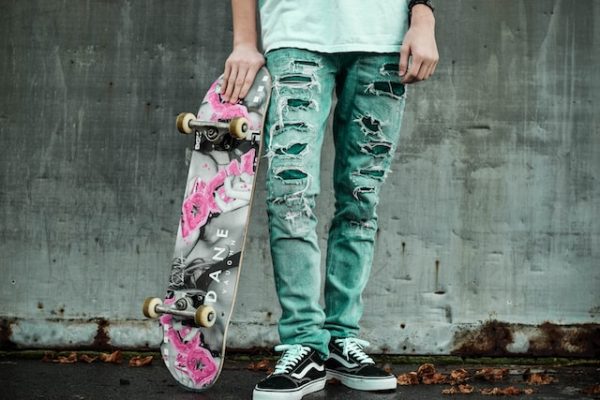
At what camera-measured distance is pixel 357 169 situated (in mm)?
2854

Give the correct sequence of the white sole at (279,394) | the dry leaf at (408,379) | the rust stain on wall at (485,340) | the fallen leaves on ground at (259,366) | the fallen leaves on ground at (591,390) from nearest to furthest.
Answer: the white sole at (279,394) < the fallen leaves on ground at (591,390) < the dry leaf at (408,379) < the fallen leaves on ground at (259,366) < the rust stain on wall at (485,340)

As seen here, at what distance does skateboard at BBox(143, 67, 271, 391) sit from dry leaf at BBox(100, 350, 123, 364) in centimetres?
72

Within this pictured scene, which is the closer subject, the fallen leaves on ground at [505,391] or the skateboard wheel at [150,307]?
the skateboard wheel at [150,307]

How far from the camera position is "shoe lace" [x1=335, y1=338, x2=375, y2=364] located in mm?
2816

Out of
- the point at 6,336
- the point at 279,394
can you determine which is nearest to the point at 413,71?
the point at 279,394

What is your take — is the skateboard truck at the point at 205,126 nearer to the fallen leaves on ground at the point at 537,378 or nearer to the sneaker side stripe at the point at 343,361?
the sneaker side stripe at the point at 343,361

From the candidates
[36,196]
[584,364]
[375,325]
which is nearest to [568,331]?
[584,364]

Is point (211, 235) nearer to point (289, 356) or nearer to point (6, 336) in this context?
point (289, 356)

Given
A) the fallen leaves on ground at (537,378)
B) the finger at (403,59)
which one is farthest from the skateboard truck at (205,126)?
the fallen leaves on ground at (537,378)

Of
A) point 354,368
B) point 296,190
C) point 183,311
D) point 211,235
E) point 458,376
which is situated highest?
point 296,190

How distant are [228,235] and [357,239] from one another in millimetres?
438

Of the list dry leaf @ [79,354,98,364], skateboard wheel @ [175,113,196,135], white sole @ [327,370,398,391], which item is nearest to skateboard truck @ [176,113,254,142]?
skateboard wheel @ [175,113,196,135]

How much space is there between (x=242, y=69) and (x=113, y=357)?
1329 mm

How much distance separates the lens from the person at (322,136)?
8.71 ft
